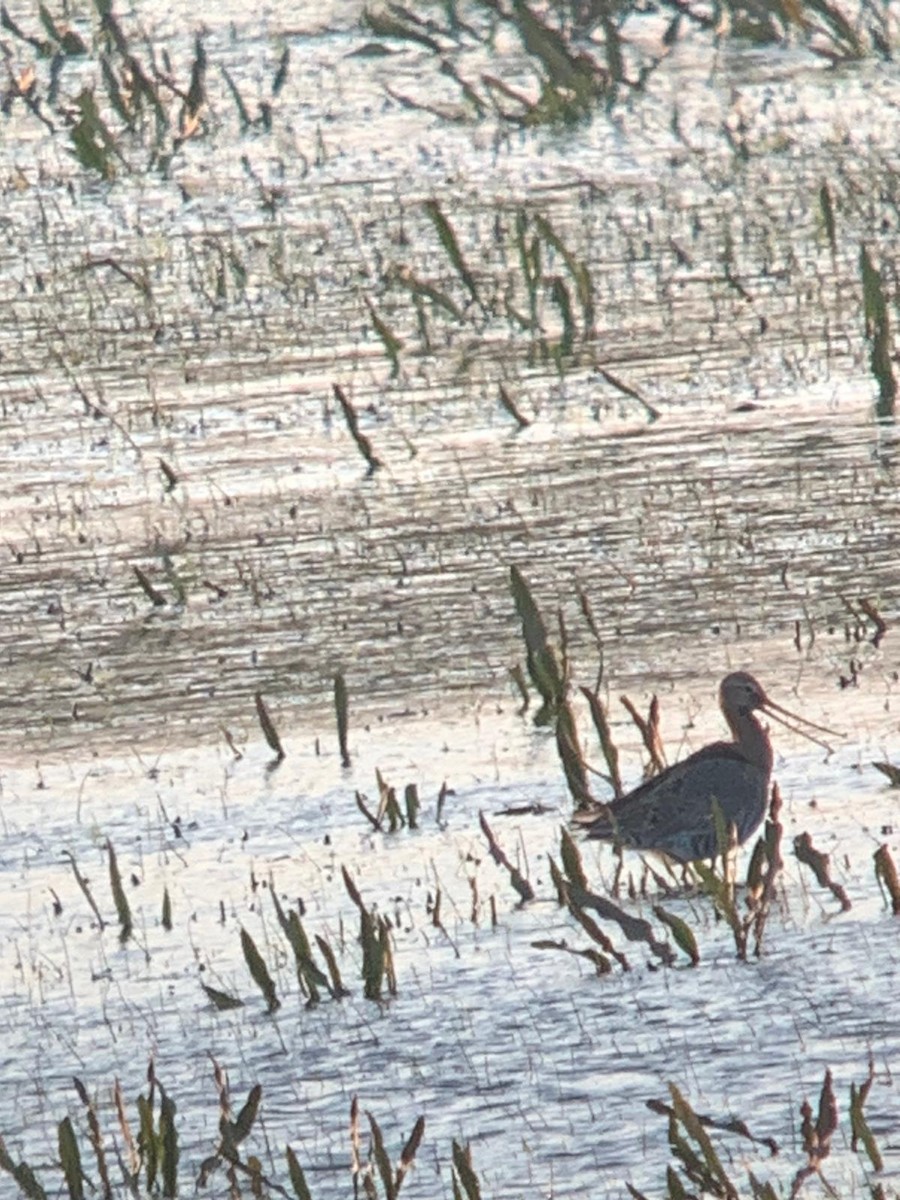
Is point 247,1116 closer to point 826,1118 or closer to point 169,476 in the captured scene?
point 826,1118

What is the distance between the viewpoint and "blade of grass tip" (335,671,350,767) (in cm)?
802

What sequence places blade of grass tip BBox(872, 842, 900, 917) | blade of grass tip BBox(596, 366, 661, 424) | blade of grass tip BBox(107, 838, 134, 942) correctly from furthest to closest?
blade of grass tip BBox(596, 366, 661, 424) → blade of grass tip BBox(107, 838, 134, 942) → blade of grass tip BBox(872, 842, 900, 917)

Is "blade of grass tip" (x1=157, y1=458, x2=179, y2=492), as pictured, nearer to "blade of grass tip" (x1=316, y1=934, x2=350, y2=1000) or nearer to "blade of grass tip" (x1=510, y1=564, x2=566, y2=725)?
"blade of grass tip" (x1=510, y1=564, x2=566, y2=725)

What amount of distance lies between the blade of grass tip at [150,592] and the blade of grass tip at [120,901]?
2782mm

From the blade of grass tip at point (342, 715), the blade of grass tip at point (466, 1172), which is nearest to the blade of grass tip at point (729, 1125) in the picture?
the blade of grass tip at point (466, 1172)

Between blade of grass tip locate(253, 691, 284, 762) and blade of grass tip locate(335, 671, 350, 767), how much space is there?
15cm

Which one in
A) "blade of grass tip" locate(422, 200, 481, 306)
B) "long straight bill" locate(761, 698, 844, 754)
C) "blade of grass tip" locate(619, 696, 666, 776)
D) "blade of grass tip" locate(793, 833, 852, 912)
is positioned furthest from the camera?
"blade of grass tip" locate(422, 200, 481, 306)

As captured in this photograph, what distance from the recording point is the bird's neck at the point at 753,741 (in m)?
7.46

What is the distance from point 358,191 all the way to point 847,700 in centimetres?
889

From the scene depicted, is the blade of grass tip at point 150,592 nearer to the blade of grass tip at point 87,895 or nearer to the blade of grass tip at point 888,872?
the blade of grass tip at point 87,895

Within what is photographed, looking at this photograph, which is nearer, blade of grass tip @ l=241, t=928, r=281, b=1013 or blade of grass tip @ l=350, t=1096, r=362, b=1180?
blade of grass tip @ l=350, t=1096, r=362, b=1180

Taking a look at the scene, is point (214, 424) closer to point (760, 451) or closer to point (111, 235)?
point (760, 451)

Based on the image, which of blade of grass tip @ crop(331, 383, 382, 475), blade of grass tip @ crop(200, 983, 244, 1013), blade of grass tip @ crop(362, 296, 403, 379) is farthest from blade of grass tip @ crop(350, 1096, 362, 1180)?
blade of grass tip @ crop(362, 296, 403, 379)

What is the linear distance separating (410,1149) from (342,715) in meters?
2.77
